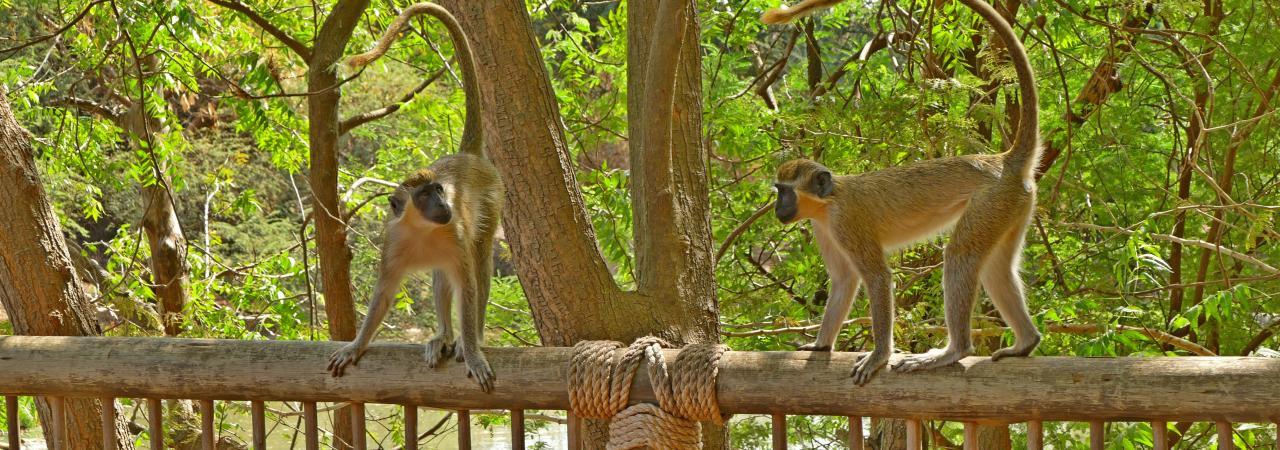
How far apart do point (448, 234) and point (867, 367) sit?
164 centimetres

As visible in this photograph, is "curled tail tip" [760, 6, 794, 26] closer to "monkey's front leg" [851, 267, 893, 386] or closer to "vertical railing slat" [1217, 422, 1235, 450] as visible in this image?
"monkey's front leg" [851, 267, 893, 386]

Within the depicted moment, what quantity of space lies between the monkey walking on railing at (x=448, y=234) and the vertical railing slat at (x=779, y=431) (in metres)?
0.94

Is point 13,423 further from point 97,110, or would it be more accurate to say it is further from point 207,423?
point 97,110

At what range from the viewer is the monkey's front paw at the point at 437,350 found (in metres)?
3.00

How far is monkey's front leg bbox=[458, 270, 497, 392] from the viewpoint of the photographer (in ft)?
9.51

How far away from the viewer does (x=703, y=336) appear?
351 cm

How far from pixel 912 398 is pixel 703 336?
103 cm

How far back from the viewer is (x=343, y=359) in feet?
9.77

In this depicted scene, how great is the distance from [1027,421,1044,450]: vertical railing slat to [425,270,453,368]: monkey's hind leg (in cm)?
160

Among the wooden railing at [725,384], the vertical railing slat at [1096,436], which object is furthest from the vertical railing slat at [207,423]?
the vertical railing slat at [1096,436]

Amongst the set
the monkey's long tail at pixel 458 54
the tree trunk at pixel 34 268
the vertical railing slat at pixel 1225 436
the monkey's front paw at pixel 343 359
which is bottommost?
the vertical railing slat at pixel 1225 436

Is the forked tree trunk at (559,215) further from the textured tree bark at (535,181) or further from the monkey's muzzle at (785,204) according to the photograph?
the monkey's muzzle at (785,204)

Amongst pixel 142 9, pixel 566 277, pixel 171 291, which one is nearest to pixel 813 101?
pixel 566 277

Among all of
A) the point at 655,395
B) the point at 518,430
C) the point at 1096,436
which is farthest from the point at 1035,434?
the point at 518,430
